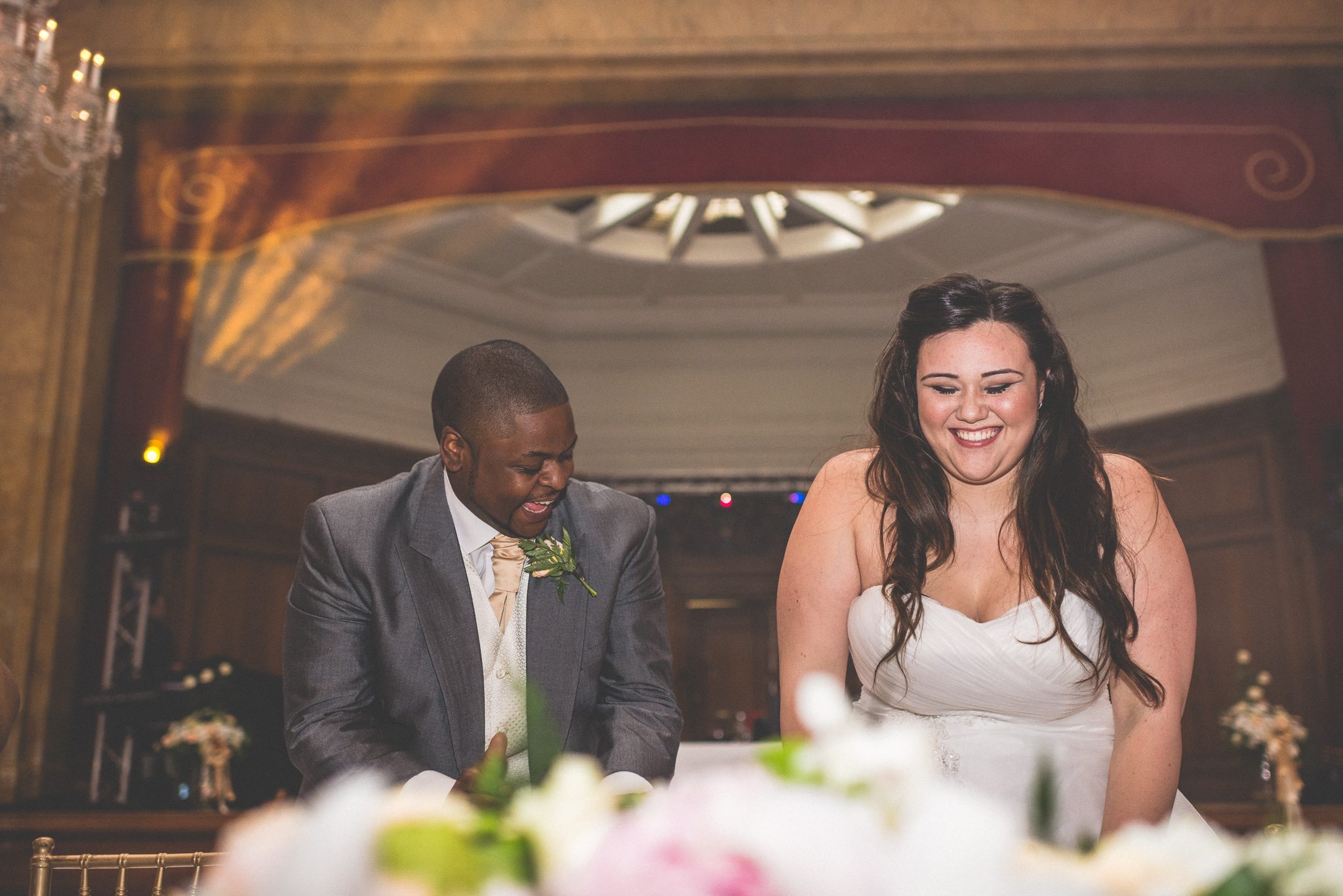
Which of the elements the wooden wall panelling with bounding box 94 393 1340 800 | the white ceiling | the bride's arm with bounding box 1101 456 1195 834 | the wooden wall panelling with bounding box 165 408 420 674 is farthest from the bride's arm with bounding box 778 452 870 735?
the wooden wall panelling with bounding box 165 408 420 674

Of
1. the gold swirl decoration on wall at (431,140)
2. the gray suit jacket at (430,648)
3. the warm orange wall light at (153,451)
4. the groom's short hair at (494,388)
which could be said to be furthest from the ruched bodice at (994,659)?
the warm orange wall light at (153,451)

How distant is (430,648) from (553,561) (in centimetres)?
30

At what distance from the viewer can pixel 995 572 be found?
2.52m

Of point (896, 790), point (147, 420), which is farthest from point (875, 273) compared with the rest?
point (896, 790)

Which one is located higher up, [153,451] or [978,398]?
[153,451]

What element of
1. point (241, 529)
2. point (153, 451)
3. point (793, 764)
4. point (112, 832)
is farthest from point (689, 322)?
point (793, 764)

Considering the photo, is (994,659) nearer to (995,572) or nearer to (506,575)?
(995,572)

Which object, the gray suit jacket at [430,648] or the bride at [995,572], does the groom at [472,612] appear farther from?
the bride at [995,572]

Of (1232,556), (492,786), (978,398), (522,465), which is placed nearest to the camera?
(492,786)

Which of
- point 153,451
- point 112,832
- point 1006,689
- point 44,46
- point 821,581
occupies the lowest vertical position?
point 112,832

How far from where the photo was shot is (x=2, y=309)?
20.4 ft

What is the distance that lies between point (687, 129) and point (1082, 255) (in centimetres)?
455

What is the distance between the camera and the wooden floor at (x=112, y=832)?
14.3ft

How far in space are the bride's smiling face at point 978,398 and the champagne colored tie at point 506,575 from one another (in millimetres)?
920
